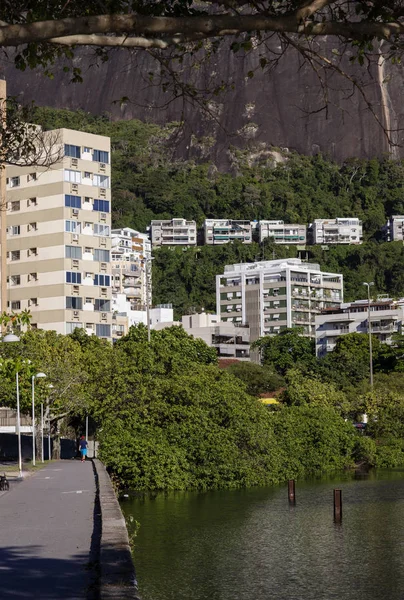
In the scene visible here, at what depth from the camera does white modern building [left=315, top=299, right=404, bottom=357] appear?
158625 millimetres

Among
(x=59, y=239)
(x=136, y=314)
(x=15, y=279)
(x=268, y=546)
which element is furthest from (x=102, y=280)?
(x=268, y=546)

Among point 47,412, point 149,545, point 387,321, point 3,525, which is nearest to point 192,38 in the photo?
point 3,525

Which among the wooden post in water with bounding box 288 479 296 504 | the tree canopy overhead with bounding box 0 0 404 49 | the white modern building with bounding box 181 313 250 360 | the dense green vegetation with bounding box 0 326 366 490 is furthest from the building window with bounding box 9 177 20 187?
the tree canopy overhead with bounding box 0 0 404 49

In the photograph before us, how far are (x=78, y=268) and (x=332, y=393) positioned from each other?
3055cm

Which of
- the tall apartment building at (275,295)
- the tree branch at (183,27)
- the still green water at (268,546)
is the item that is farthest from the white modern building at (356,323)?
the tree branch at (183,27)

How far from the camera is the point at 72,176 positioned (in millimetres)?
99938

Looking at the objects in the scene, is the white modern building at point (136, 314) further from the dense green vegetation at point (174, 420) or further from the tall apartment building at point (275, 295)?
the dense green vegetation at point (174, 420)

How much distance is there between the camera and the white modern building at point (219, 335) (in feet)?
525

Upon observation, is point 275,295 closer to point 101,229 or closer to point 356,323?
point 356,323

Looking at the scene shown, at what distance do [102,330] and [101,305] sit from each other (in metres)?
2.49

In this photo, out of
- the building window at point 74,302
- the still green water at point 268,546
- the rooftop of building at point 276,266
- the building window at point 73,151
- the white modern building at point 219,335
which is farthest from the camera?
the rooftop of building at point 276,266

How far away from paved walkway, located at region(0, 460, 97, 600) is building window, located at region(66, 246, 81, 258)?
6603 cm

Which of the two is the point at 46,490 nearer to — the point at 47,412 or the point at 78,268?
the point at 47,412

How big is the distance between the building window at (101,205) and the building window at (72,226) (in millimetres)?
3476
